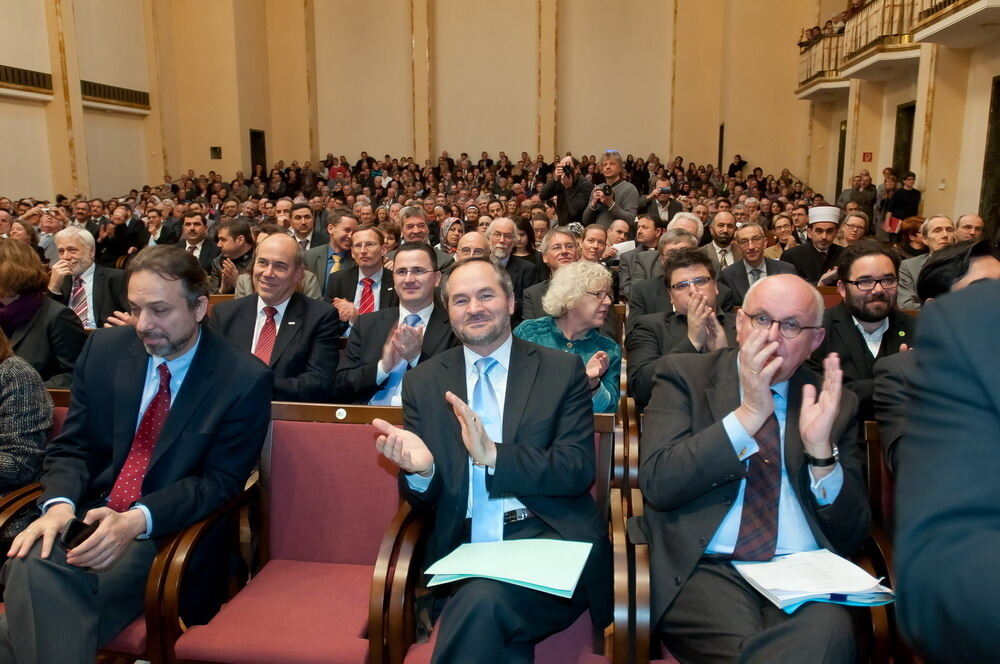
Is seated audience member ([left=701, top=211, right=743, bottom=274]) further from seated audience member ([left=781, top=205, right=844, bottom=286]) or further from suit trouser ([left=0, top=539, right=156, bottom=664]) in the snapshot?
suit trouser ([left=0, top=539, right=156, bottom=664])

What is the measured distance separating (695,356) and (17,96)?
50.6 ft

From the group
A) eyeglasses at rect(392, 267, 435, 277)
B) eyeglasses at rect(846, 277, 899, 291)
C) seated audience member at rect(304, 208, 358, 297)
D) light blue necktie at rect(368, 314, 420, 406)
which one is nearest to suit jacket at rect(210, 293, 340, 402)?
light blue necktie at rect(368, 314, 420, 406)

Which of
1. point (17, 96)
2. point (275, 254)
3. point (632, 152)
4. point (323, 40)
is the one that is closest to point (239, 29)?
point (323, 40)

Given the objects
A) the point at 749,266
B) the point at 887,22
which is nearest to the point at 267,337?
the point at 749,266

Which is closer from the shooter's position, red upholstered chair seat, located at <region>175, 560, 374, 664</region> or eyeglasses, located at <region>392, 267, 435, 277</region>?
red upholstered chair seat, located at <region>175, 560, 374, 664</region>

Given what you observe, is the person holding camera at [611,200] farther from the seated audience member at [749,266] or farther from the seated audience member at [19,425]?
the seated audience member at [19,425]

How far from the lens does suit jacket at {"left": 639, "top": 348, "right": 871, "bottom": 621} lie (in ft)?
6.33

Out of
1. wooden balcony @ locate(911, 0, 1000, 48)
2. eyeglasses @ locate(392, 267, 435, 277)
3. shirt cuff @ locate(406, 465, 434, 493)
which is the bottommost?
shirt cuff @ locate(406, 465, 434, 493)

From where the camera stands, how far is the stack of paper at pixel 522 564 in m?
1.78

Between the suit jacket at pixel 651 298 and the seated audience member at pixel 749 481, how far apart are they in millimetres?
2017

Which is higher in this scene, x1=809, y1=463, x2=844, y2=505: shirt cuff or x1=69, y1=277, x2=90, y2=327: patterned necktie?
→ x1=69, y1=277, x2=90, y2=327: patterned necktie

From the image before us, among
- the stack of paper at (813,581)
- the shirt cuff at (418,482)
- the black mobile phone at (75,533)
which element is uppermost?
the shirt cuff at (418,482)

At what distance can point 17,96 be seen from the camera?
45.2 feet

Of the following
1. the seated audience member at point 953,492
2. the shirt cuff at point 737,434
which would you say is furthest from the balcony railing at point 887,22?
the seated audience member at point 953,492
